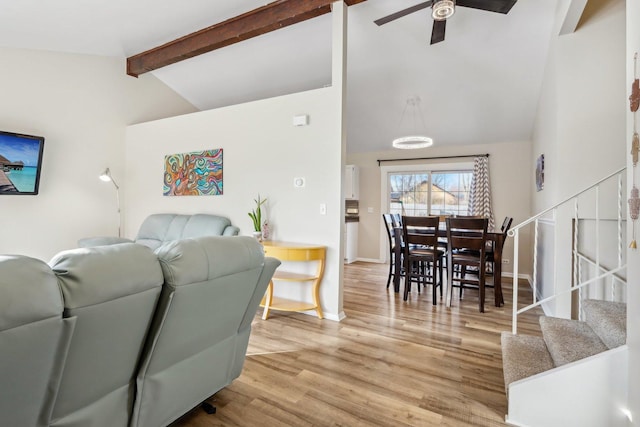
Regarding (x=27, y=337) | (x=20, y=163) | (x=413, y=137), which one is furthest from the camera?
(x=413, y=137)

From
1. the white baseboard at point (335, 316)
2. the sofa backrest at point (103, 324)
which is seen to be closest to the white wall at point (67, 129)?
the white baseboard at point (335, 316)

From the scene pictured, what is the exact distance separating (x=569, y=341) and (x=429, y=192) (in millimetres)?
4394

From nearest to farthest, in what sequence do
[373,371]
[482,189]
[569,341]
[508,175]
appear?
[569,341]
[373,371]
[508,175]
[482,189]

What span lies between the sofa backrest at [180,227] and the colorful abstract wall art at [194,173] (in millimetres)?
352

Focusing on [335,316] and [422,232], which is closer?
[335,316]

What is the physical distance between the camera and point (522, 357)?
6.72ft

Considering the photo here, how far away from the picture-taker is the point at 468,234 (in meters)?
3.63

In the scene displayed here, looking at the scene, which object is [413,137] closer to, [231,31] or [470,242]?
[470,242]

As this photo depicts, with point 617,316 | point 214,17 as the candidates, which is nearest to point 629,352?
point 617,316

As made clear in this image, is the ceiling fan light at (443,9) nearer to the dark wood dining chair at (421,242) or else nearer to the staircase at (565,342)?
the dark wood dining chair at (421,242)

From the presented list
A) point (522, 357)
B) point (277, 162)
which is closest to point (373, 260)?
point (277, 162)

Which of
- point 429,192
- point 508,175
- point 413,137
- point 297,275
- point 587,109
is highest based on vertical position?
point 413,137

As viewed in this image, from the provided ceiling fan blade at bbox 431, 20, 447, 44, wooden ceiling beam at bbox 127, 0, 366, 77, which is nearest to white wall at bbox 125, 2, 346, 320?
wooden ceiling beam at bbox 127, 0, 366, 77

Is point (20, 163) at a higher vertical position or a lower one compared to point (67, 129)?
lower
